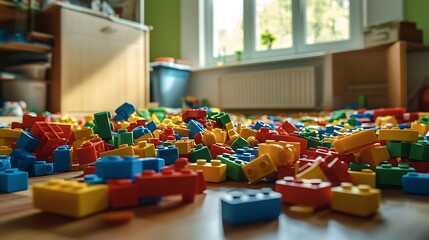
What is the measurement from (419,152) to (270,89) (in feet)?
9.12

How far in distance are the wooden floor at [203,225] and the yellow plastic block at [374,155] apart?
0.74 ft

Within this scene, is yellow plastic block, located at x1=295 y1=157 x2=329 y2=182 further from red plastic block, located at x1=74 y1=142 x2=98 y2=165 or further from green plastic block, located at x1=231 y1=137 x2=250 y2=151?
red plastic block, located at x1=74 y1=142 x2=98 y2=165

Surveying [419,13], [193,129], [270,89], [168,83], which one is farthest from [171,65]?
[193,129]

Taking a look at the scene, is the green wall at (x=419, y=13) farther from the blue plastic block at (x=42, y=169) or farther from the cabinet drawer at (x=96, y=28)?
the blue plastic block at (x=42, y=169)

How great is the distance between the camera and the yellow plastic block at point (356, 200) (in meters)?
0.60

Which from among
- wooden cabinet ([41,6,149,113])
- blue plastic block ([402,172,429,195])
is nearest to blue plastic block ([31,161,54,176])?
blue plastic block ([402,172,429,195])

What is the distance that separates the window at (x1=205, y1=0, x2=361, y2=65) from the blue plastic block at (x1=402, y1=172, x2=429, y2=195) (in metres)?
2.79

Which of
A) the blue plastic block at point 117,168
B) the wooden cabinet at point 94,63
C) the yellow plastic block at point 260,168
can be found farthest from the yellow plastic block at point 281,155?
the wooden cabinet at point 94,63

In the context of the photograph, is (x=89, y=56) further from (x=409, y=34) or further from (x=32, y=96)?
(x=409, y=34)

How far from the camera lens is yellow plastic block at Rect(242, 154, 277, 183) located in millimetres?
846

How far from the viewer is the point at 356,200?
0.61 metres

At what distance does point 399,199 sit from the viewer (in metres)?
0.73

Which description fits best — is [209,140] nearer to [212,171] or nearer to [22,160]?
[212,171]

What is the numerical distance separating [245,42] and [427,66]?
181 centimetres
